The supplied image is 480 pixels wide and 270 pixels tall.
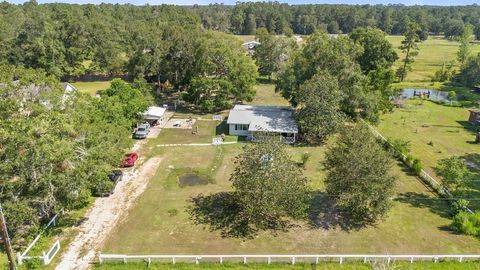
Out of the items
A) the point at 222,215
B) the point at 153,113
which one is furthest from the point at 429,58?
the point at 222,215

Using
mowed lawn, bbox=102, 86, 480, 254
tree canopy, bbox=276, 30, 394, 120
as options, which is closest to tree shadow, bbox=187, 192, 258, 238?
mowed lawn, bbox=102, 86, 480, 254

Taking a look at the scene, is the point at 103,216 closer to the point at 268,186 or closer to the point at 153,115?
the point at 268,186

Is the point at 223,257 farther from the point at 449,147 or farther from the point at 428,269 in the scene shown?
the point at 449,147

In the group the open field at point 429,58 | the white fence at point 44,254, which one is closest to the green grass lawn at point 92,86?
Answer: the white fence at point 44,254

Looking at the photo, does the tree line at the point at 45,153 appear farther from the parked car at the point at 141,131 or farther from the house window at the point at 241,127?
the house window at the point at 241,127

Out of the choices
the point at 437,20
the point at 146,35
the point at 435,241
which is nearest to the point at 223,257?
the point at 435,241
